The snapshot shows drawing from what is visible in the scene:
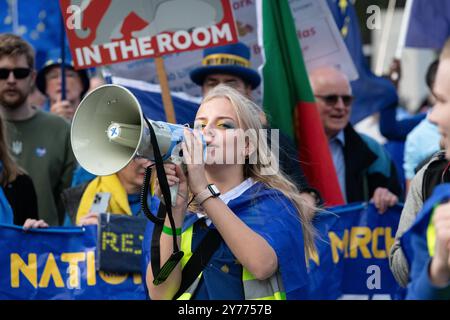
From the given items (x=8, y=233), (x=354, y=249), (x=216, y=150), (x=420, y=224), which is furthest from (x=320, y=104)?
(x=420, y=224)

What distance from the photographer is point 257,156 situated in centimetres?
345

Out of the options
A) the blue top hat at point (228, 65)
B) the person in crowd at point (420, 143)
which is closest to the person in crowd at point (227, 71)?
the blue top hat at point (228, 65)

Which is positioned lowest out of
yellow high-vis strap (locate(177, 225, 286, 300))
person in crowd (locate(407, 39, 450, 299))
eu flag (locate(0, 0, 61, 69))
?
yellow high-vis strap (locate(177, 225, 286, 300))

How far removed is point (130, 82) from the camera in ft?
17.4

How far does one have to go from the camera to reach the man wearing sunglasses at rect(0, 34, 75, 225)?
5.37 meters

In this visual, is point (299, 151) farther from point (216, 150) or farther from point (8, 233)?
point (216, 150)

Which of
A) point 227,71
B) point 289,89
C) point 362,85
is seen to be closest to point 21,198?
point 227,71

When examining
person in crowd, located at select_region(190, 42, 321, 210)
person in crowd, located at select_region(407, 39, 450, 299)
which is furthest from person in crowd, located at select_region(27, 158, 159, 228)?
person in crowd, located at select_region(407, 39, 450, 299)

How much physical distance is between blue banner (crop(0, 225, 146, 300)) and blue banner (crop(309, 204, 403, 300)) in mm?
1058

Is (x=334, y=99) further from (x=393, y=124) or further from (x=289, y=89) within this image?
(x=393, y=124)

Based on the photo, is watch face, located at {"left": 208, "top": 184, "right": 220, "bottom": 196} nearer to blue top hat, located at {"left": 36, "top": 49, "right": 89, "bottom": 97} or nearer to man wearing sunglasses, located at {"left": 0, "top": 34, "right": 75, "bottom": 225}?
man wearing sunglasses, located at {"left": 0, "top": 34, "right": 75, "bottom": 225}

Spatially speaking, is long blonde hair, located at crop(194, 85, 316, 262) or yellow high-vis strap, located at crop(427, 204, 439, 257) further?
→ long blonde hair, located at crop(194, 85, 316, 262)

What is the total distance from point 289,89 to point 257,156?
1.90m

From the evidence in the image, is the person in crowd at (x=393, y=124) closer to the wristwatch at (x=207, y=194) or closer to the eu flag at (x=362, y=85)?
the eu flag at (x=362, y=85)
